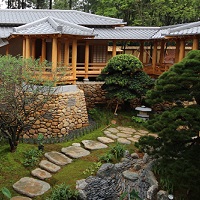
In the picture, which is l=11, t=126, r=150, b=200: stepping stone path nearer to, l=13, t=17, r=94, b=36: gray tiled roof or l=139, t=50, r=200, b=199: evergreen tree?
l=139, t=50, r=200, b=199: evergreen tree

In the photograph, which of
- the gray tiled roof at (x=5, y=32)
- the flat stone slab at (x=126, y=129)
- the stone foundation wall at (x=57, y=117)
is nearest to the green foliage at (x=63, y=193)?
the stone foundation wall at (x=57, y=117)

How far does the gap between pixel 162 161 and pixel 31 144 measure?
546 cm

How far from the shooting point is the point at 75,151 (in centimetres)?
962

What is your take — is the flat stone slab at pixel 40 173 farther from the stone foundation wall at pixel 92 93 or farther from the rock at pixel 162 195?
the stone foundation wall at pixel 92 93

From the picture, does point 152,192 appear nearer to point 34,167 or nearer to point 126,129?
point 34,167

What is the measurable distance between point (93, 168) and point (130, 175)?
1234 mm

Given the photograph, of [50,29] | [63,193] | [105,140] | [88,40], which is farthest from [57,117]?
[88,40]

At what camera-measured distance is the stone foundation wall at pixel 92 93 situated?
15.0 metres

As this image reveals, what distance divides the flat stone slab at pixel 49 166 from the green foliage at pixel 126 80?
5.40 m

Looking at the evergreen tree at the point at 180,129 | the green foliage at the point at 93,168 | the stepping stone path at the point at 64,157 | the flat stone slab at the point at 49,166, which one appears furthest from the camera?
the flat stone slab at the point at 49,166

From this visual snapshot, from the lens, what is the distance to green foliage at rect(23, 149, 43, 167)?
8547 millimetres

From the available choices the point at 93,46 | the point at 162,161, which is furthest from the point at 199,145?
the point at 93,46

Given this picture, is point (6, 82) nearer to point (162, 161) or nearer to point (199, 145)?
point (162, 161)

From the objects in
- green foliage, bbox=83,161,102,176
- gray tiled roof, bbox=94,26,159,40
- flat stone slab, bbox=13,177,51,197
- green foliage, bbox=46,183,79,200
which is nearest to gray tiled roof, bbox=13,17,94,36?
gray tiled roof, bbox=94,26,159,40
